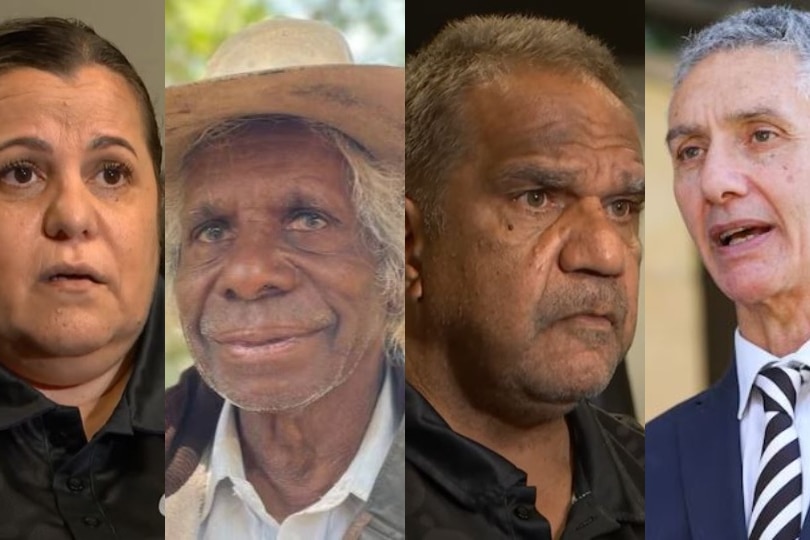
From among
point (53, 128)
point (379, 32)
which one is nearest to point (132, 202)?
point (53, 128)

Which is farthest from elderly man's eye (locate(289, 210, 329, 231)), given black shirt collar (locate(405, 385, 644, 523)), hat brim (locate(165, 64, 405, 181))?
black shirt collar (locate(405, 385, 644, 523))

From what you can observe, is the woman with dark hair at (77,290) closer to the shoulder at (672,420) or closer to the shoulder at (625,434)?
the shoulder at (625,434)

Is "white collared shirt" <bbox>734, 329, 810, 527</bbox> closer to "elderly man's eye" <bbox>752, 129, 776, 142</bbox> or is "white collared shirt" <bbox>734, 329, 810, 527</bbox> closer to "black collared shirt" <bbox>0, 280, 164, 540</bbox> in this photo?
"elderly man's eye" <bbox>752, 129, 776, 142</bbox>

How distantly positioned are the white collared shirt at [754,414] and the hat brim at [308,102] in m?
1.17

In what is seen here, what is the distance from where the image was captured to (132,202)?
3832 millimetres

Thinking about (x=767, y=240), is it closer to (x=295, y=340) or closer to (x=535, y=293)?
(x=535, y=293)

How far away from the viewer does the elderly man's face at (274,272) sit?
3.91 m

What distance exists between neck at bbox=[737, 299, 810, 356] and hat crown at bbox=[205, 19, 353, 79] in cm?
139

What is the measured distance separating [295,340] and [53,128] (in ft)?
2.90

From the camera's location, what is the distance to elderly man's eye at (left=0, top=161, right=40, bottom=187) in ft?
12.2

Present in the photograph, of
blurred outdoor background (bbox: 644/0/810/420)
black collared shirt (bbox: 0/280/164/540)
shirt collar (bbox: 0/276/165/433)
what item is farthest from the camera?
blurred outdoor background (bbox: 644/0/810/420)

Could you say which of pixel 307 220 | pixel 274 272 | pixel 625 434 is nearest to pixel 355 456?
pixel 274 272

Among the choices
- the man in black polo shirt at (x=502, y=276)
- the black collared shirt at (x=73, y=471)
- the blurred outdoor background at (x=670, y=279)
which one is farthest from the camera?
the blurred outdoor background at (x=670, y=279)

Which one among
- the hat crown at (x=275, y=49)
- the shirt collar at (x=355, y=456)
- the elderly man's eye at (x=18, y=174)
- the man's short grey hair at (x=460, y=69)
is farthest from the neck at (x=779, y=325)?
the elderly man's eye at (x=18, y=174)
